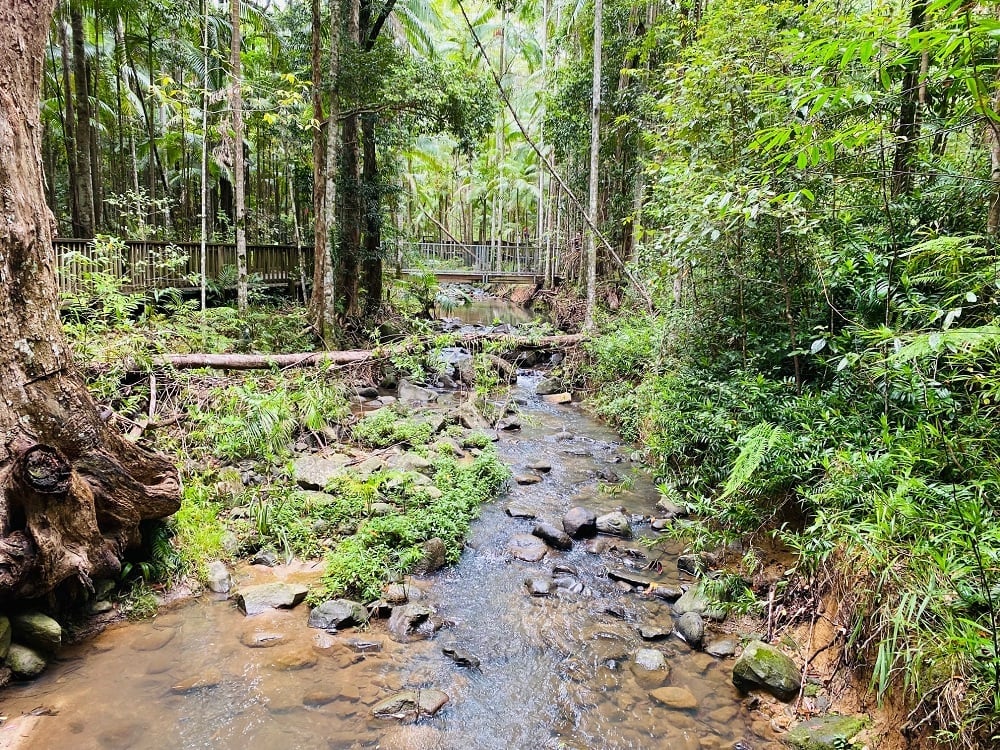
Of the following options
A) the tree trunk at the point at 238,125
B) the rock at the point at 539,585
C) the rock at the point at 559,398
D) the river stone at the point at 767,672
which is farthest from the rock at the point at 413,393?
the river stone at the point at 767,672

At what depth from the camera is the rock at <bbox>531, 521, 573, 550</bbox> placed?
6.04m

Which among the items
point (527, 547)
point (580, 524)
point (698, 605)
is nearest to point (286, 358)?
point (527, 547)

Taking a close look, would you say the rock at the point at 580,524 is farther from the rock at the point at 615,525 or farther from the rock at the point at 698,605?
the rock at the point at 698,605

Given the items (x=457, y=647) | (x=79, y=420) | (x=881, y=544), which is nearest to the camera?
(x=881, y=544)

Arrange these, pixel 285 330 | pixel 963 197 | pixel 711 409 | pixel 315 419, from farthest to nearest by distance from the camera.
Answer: pixel 285 330
pixel 315 419
pixel 711 409
pixel 963 197

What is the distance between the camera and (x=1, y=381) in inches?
142

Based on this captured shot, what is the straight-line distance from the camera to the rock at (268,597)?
15.3 ft

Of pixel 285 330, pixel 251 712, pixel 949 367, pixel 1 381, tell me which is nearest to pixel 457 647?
pixel 251 712

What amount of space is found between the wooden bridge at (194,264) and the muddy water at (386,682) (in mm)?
5500

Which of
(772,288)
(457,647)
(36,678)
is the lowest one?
(457,647)

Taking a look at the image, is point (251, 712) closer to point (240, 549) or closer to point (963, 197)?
point (240, 549)

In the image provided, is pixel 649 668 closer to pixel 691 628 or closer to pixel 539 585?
pixel 691 628

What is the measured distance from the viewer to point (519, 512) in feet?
22.3

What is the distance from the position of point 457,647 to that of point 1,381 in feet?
12.4
